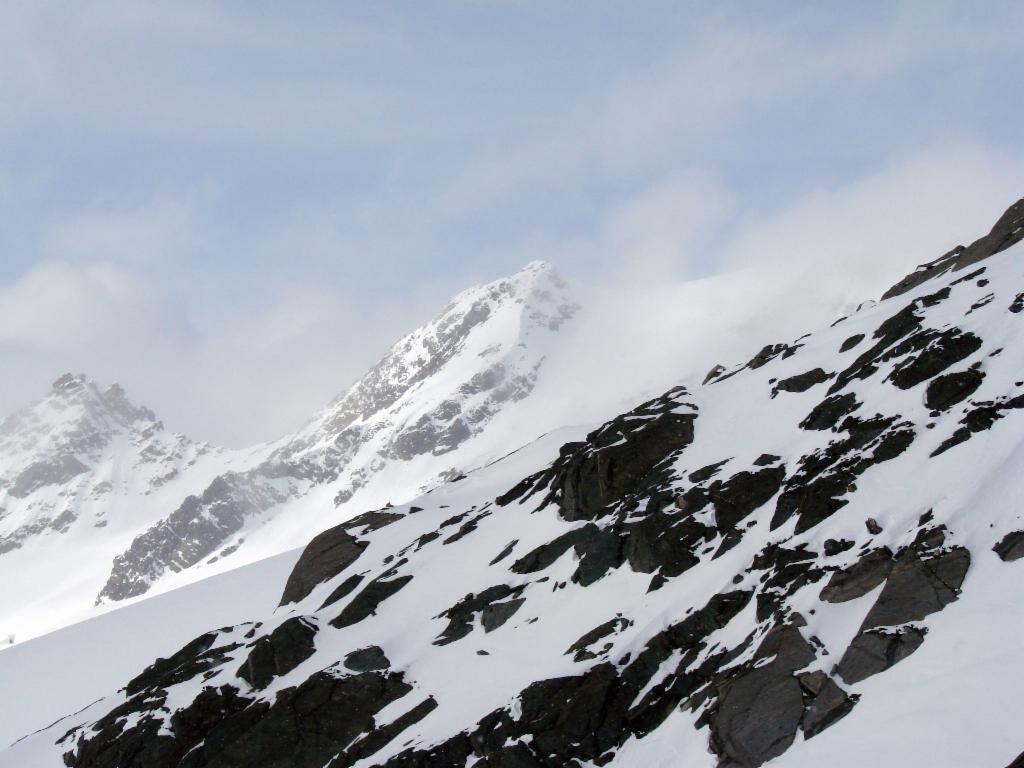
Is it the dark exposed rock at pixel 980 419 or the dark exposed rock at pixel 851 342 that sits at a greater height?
the dark exposed rock at pixel 851 342

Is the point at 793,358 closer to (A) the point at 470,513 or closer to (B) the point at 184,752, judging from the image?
(A) the point at 470,513

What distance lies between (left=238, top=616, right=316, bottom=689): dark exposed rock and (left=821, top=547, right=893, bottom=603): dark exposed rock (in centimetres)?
2668

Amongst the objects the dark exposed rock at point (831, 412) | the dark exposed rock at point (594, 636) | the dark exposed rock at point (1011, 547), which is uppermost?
the dark exposed rock at point (831, 412)

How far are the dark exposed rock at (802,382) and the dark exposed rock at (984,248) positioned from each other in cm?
1956

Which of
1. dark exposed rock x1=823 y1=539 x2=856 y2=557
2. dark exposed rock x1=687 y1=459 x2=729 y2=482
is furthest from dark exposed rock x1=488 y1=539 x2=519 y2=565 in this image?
dark exposed rock x1=823 y1=539 x2=856 y2=557

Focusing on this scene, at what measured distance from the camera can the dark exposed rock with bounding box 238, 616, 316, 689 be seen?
39281mm

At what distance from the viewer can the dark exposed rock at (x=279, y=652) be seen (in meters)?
39.3

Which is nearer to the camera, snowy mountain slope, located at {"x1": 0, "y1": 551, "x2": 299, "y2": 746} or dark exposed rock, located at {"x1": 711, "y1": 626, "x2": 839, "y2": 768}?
dark exposed rock, located at {"x1": 711, "y1": 626, "x2": 839, "y2": 768}

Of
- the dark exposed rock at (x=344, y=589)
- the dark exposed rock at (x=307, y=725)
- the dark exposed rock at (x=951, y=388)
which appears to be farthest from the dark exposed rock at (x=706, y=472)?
the dark exposed rock at (x=344, y=589)

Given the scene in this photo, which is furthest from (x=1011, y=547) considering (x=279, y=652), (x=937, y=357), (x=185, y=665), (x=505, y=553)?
(x=185, y=665)

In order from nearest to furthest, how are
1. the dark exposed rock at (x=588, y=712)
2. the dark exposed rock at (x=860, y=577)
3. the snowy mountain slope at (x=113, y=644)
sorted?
the dark exposed rock at (x=860, y=577) < the dark exposed rock at (x=588, y=712) < the snowy mountain slope at (x=113, y=644)

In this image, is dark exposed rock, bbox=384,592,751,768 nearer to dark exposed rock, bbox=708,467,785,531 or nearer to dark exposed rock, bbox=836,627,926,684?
dark exposed rock, bbox=836,627,926,684

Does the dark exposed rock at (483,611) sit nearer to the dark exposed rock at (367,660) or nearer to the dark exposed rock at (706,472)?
the dark exposed rock at (367,660)

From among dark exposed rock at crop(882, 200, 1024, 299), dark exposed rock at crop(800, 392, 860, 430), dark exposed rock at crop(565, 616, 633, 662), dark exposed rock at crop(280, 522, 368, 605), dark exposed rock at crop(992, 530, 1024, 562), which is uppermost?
dark exposed rock at crop(280, 522, 368, 605)
